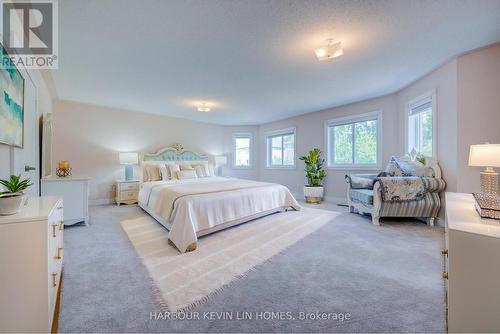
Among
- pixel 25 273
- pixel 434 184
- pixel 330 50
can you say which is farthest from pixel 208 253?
pixel 434 184

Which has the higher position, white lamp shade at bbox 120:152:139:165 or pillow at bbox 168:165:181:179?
white lamp shade at bbox 120:152:139:165

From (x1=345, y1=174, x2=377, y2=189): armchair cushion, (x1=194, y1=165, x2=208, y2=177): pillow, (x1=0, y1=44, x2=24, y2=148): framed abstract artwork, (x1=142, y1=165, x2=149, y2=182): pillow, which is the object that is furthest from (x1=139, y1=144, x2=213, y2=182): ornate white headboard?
(x1=345, y1=174, x2=377, y2=189): armchair cushion

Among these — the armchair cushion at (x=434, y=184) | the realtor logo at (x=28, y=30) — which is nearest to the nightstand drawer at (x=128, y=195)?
the realtor logo at (x=28, y=30)

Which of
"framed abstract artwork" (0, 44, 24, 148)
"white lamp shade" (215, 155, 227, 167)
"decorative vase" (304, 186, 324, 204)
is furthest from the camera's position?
"white lamp shade" (215, 155, 227, 167)

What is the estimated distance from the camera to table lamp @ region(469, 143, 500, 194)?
1824 mm

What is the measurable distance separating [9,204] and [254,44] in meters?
2.46

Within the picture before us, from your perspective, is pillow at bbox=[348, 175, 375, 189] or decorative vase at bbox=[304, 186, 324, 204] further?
decorative vase at bbox=[304, 186, 324, 204]

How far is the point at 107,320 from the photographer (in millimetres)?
1369

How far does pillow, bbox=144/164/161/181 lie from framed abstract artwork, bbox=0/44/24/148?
2.76 m

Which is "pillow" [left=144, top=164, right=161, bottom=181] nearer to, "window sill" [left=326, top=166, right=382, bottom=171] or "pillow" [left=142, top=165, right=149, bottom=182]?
"pillow" [left=142, top=165, right=149, bottom=182]

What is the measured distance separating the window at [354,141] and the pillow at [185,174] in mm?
3379

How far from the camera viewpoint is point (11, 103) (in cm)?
180

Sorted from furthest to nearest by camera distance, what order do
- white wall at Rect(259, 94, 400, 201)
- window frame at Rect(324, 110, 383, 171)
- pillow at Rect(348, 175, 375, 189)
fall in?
window frame at Rect(324, 110, 383, 171), white wall at Rect(259, 94, 400, 201), pillow at Rect(348, 175, 375, 189)

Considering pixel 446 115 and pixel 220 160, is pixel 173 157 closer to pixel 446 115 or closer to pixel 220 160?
pixel 220 160
